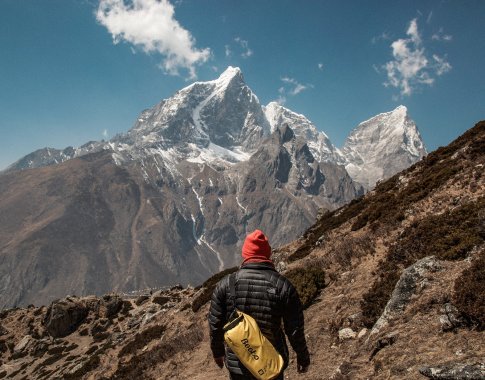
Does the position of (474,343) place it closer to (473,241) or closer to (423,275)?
(423,275)

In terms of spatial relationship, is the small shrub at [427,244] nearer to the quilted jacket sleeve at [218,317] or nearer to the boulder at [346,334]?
the boulder at [346,334]

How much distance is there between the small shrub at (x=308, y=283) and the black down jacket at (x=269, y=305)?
32.5ft

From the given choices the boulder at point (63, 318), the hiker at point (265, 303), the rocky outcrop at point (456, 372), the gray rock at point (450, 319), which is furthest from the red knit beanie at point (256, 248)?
the boulder at point (63, 318)

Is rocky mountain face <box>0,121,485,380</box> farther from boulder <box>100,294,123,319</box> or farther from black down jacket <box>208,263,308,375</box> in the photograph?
boulder <box>100,294,123,319</box>

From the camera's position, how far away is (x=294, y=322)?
674 cm

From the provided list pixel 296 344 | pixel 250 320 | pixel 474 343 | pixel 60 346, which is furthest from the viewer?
pixel 60 346

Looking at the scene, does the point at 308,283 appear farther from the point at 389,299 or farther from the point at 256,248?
the point at 256,248

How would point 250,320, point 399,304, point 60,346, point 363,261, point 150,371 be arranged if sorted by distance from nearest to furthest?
point 250,320 < point 399,304 < point 363,261 < point 150,371 < point 60,346

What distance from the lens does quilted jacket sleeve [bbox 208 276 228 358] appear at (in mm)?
7059

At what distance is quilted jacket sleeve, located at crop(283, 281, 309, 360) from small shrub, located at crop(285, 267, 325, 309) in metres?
9.84

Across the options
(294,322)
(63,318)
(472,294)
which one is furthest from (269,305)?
(63,318)

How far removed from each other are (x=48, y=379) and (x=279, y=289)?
3388cm

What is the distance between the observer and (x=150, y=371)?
20.0m

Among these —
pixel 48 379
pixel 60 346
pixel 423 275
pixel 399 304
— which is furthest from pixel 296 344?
pixel 60 346
